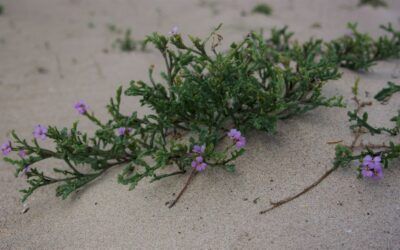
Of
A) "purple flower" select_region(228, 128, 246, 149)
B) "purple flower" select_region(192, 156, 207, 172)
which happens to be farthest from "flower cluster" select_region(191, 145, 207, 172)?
"purple flower" select_region(228, 128, 246, 149)

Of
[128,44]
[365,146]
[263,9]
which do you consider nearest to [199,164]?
[365,146]

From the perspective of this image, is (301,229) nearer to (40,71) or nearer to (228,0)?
(40,71)

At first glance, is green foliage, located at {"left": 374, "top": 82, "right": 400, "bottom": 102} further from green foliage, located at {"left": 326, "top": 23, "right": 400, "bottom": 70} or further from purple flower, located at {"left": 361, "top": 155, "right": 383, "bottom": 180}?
purple flower, located at {"left": 361, "top": 155, "right": 383, "bottom": 180}

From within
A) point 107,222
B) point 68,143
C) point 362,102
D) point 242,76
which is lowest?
point 107,222

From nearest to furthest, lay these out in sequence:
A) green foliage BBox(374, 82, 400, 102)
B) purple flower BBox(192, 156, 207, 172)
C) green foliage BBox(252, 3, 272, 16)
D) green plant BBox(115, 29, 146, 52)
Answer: purple flower BBox(192, 156, 207, 172), green foliage BBox(374, 82, 400, 102), green plant BBox(115, 29, 146, 52), green foliage BBox(252, 3, 272, 16)

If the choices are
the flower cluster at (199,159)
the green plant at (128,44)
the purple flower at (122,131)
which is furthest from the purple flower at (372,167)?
the green plant at (128,44)

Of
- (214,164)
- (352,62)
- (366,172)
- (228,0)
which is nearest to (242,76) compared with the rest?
(214,164)

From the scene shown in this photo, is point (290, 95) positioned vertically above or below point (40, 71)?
above

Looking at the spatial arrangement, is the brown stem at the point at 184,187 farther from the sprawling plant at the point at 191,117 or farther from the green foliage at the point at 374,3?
the green foliage at the point at 374,3
